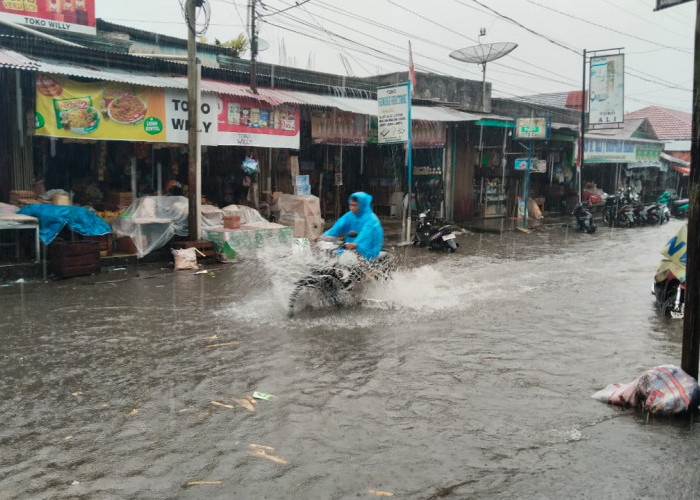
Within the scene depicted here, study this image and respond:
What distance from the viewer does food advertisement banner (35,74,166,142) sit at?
1148 centimetres

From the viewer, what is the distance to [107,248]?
12461 millimetres

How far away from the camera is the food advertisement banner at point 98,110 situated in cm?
1148

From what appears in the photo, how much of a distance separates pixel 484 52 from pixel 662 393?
71.5 ft

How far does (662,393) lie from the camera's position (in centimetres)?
510

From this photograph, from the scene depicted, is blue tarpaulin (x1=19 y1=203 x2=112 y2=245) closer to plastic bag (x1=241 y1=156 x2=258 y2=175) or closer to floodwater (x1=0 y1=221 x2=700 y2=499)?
floodwater (x1=0 y1=221 x2=700 y2=499)

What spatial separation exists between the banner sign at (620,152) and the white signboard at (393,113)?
15739mm

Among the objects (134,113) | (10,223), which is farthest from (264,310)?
→ (134,113)

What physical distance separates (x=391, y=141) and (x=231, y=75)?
464 centimetres

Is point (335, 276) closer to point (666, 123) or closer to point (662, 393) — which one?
point (662, 393)

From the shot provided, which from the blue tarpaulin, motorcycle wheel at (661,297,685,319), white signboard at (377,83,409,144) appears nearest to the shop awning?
white signboard at (377,83,409,144)

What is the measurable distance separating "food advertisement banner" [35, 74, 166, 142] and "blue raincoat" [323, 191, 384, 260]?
5816 millimetres

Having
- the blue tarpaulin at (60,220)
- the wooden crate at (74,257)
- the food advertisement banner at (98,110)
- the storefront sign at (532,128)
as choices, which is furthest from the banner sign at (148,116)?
the storefront sign at (532,128)

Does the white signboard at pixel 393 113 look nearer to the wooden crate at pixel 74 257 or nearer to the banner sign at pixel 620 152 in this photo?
the wooden crate at pixel 74 257

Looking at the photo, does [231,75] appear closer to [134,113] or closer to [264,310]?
[134,113]
